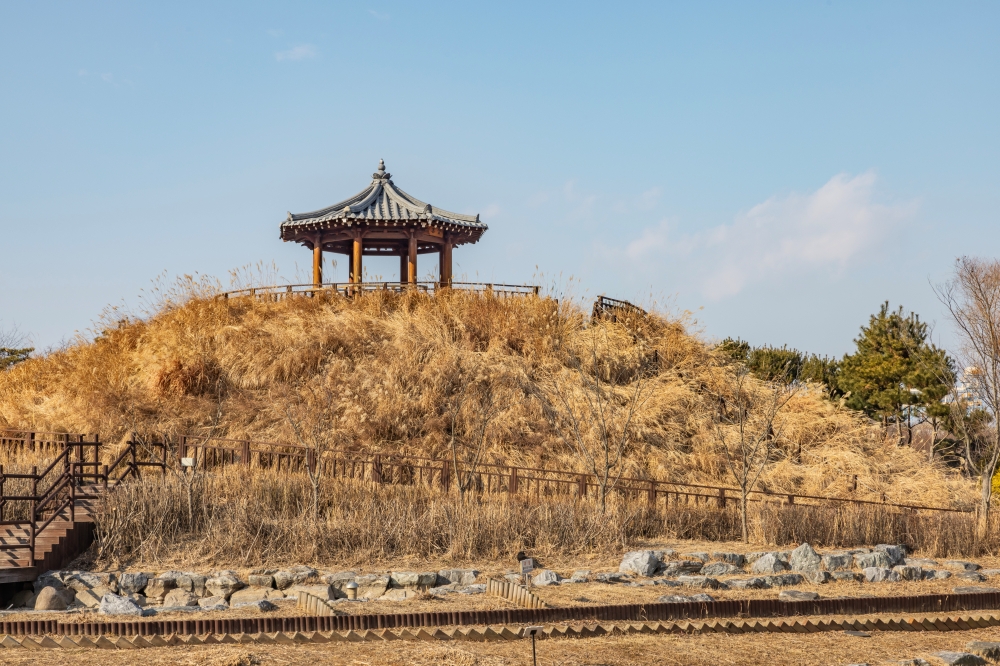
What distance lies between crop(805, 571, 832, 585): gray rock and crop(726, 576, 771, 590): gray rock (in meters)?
0.78

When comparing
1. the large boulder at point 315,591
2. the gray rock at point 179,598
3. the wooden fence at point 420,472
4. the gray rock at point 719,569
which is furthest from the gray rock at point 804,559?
the gray rock at point 179,598

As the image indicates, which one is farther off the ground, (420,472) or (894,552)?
(420,472)

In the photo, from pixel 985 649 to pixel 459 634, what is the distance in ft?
16.7

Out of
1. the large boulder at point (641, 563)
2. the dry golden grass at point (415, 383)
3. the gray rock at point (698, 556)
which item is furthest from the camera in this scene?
the dry golden grass at point (415, 383)

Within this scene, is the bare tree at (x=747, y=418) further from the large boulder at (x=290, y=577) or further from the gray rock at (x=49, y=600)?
the gray rock at (x=49, y=600)

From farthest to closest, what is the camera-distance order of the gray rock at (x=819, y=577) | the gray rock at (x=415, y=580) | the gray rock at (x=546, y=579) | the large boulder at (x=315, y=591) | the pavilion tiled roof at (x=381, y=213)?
the pavilion tiled roof at (x=381, y=213)
the gray rock at (x=819, y=577)
the gray rock at (x=415, y=580)
the gray rock at (x=546, y=579)
the large boulder at (x=315, y=591)

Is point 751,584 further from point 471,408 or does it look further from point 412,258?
point 412,258

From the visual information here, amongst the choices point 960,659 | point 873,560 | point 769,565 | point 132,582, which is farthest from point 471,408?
point 960,659

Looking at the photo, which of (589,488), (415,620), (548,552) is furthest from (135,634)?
(589,488)

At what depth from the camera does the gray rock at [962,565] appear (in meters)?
13.9

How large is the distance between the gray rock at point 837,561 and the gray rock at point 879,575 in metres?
0.39

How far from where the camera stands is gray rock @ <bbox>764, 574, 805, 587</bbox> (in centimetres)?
1233

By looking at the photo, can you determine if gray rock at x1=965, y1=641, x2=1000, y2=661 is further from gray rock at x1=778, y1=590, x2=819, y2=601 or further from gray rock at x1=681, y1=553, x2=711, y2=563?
gray rock at x1=681, y1=553, x2=711, y2=563

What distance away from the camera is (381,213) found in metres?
26.6
